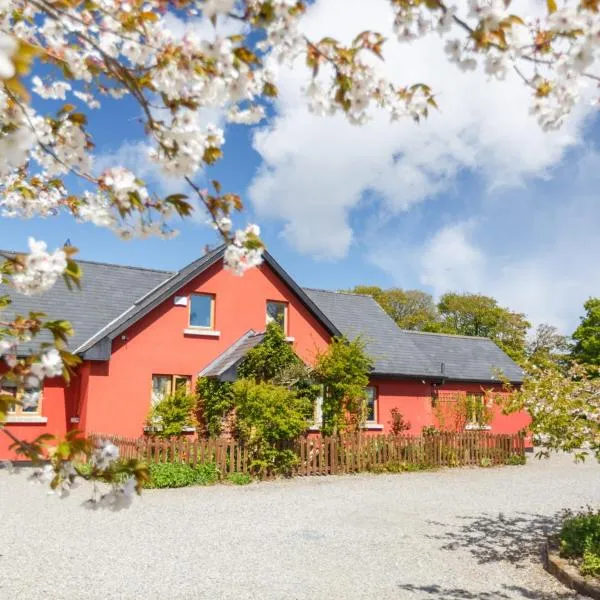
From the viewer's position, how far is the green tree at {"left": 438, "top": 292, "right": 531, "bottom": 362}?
5862 cm

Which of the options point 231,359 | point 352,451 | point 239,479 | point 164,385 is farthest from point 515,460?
point 164,385

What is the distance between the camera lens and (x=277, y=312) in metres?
22.1

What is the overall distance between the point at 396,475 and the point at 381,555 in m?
9.78

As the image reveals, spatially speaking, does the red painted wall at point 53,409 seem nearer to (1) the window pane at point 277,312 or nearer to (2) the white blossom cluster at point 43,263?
(1) the window pane at point 277,312

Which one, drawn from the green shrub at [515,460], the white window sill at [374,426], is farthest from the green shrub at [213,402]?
the green shrub at [515,460]

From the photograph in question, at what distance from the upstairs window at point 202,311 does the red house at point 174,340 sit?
34 mm

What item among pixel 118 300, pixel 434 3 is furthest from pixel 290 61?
pixel 118 300

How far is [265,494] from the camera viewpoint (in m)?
14.1

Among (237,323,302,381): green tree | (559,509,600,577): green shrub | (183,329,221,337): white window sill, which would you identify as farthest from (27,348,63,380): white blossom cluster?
(183,329,221,337): white window sill

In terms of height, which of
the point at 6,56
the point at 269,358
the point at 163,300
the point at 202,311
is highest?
the point at 163,300

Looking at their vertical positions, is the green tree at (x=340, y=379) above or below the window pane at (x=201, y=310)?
below

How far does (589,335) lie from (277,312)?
3939 cm

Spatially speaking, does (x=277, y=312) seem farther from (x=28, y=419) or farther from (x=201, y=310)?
(x=28, y=419)

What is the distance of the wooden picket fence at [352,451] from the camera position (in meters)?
15.6
